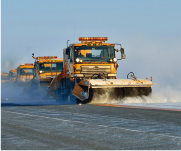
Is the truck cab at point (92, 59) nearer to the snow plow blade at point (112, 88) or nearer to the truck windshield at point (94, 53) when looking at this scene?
the truck windshield at point (94, 53)

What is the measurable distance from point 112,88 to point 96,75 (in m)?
1.87

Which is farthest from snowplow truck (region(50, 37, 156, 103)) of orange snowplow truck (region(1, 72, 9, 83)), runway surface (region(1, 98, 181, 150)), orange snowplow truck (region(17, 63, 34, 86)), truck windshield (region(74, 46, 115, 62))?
orange snowplow truck (region(1, 72, 9, 83))

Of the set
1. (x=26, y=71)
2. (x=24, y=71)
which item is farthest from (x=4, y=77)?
(x=26, y=71)

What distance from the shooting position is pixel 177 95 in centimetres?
2480

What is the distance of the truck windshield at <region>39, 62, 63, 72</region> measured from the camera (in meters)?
33.4

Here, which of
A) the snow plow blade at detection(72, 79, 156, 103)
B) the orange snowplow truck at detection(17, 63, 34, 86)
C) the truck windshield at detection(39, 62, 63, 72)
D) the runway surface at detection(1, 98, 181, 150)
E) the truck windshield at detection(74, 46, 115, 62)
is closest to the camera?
the runway surface at detection(1, 98, 181, 150)

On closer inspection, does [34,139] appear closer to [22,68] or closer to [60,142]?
[60,142]

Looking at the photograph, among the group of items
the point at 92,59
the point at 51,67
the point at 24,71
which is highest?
the point at 92,59

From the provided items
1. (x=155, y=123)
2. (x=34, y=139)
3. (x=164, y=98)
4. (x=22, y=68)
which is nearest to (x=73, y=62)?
(x=164, y=98)

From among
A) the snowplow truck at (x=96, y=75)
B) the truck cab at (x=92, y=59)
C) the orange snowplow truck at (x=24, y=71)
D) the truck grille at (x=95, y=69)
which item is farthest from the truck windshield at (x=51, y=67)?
the orange snowplow truck at (x=24, y=71)

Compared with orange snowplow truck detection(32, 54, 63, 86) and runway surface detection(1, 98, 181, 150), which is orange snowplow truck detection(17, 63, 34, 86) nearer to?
orange snowplow truck detection(32, 54, 63, 86)

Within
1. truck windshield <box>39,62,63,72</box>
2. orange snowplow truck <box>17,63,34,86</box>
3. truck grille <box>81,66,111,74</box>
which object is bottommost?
orange snowplow truck <box>17,63,34,86</box>

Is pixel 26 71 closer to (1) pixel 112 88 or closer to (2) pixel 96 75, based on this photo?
(2) pixel 96 75

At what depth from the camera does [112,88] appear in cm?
2223
